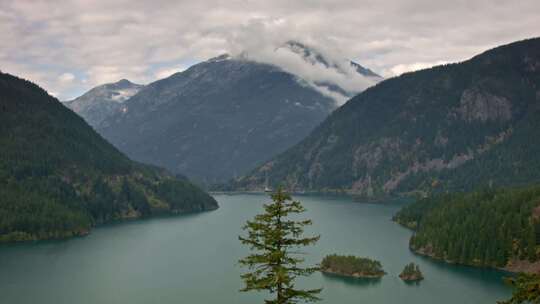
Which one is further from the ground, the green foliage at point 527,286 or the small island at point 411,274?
the green foliage at point 527,286

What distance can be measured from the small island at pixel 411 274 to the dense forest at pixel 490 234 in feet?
77.6

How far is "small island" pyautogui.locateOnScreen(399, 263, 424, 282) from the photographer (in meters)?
147

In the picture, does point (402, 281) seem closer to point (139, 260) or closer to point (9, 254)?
point (139, 260)

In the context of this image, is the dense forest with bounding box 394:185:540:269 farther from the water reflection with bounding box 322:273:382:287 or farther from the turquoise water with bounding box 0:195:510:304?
the water reflection with bounding box 322:273:382:287

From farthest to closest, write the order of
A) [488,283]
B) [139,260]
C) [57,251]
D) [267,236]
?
[57,251] → [139,260] → [488,283] → [267,236]

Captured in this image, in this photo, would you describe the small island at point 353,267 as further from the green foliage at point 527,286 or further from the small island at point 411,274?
the green foliage at point 527,286

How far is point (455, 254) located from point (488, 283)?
24.9 metres

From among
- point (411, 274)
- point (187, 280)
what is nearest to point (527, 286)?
point (411, 274)

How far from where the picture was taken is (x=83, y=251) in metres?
200

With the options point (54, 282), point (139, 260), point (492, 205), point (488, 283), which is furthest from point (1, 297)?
point (492, 205)

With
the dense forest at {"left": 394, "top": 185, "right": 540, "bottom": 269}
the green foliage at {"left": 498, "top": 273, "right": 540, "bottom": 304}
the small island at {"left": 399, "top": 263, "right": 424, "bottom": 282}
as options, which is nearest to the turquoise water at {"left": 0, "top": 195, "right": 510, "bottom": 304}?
the small island at {"left": 399, "top": 263, "right": 424, "bottom": 282}

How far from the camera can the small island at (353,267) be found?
500 ft

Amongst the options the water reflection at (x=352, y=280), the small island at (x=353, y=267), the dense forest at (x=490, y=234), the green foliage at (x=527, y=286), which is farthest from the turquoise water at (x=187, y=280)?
the green foliage at (x=527, y=286)

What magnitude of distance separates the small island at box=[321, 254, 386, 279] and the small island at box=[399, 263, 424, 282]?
594cm
